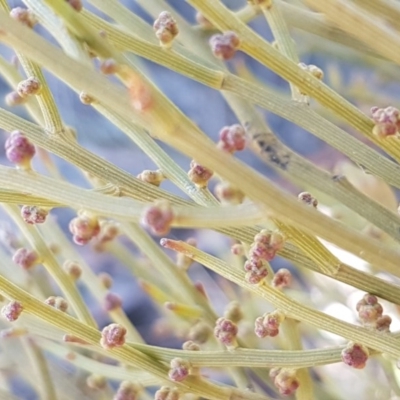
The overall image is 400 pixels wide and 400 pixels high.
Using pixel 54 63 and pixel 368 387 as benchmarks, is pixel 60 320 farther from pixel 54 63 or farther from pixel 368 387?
pixel 368 387

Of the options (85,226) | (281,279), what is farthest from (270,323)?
(85,226)

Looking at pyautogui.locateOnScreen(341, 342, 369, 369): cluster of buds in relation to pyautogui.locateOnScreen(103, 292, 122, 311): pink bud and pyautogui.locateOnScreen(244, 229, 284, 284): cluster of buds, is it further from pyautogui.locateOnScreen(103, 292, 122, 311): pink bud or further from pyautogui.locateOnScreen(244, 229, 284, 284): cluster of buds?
pyautogui.locateOnScreen(103, 292, 122, 311): pink bud

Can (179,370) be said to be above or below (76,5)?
below

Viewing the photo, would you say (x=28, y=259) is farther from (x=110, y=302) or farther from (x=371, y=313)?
(x=371, y=313)

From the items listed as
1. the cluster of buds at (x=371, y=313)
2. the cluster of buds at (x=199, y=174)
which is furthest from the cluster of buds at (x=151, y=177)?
the cluster of buds at (x=371, y=313)

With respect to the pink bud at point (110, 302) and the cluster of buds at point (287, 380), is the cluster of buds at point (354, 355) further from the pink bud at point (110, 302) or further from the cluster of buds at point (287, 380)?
the pink bud at point (110, 302)

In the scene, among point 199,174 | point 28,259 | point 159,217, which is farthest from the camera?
point 28,259
